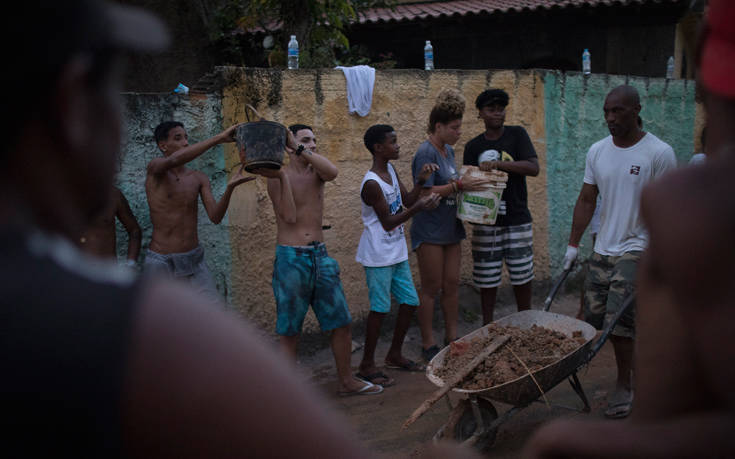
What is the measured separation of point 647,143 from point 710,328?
12.8ft

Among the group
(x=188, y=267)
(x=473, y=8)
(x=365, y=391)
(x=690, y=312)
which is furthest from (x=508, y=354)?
(x=473, y=8)

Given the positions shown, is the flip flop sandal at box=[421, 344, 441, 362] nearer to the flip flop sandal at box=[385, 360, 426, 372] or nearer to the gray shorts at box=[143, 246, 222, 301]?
the flip flop sandal at box=[385, 360, 426, 372]

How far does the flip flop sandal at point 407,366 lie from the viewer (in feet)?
18.4

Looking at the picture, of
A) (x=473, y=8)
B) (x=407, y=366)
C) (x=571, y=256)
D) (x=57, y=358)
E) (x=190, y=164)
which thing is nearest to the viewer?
(x=57, y=358)

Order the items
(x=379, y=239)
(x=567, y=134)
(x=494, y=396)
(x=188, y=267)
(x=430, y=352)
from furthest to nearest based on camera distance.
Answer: (x=567, y=134)
(x=430, y=352)
(x=379, y=239)
(x=188, y=267)
(x=494, y=396)

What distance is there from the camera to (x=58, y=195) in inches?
33.3

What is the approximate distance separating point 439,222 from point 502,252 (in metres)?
0.76

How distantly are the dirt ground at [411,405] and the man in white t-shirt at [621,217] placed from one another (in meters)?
0.33

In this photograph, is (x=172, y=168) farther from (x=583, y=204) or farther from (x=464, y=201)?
(x=583, y=204)

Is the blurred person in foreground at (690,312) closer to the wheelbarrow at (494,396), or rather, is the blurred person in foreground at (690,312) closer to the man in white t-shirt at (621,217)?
the wheelbarrow at (494,396)

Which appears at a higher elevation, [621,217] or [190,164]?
[190,164]

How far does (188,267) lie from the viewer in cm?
472

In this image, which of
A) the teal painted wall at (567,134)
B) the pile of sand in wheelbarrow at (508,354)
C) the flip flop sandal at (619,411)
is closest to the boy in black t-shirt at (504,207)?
the pile of sand in wheelbarrow at (508,354)

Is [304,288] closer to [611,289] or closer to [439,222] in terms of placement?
[439,222]
